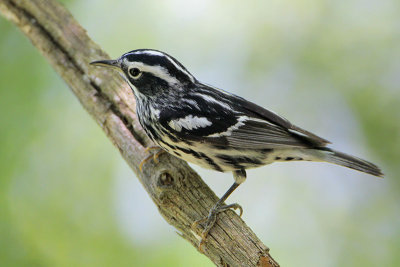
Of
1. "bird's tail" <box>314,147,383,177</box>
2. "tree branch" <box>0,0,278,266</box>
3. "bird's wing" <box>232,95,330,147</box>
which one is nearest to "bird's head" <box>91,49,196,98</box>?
"tree branch" <box>0,0,278,266</box>

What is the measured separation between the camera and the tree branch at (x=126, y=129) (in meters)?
3.52

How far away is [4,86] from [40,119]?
0.64 m

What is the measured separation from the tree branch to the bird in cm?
24

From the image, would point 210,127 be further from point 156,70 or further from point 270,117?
point 156,70

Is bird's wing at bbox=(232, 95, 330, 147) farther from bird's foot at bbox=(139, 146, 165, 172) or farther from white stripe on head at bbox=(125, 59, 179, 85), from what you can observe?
bird's foot at bbox=(139, 146, 165, 172)

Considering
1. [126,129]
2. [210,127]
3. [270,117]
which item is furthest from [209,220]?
[126,129]

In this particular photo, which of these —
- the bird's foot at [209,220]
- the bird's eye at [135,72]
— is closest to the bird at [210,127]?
the bird's eye at [135,72]

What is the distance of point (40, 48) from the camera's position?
4996 mm

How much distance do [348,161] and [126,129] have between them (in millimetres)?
2164

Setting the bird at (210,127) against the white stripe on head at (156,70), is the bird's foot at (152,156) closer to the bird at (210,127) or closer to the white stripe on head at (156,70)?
the bird at (210,127)

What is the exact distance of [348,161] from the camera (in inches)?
159

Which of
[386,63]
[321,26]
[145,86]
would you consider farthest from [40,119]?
[386,63]

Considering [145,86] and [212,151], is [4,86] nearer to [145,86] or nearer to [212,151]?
[145,86]

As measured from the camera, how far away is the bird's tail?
3.99 metres
